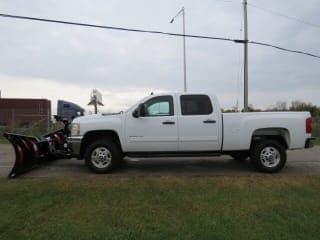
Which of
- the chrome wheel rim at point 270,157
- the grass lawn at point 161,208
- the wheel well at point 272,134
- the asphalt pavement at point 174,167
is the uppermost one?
the wheel well at point 272,134

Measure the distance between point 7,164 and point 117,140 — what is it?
12.2ft

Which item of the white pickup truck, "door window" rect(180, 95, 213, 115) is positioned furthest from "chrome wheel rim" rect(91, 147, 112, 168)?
"door window" rect(180, 95, 213, 115)

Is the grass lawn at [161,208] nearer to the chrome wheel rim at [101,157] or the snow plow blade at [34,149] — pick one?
the chrome wheel rim at [101,157]

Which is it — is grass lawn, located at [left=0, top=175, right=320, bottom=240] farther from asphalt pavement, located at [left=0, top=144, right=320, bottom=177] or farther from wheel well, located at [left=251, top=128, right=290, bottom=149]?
wheel well, located at [left=251, top=128, right=290, bottom=149]

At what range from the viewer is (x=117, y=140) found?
7.96 meters

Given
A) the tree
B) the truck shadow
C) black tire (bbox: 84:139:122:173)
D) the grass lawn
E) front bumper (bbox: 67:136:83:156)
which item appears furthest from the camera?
the tree

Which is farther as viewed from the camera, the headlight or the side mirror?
the headlight

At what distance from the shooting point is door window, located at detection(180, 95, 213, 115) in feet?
25.8

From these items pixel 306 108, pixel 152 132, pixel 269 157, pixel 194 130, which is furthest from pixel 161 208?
pixel 306 108

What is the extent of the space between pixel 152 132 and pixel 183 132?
74 centimetres

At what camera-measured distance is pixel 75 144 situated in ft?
25.8

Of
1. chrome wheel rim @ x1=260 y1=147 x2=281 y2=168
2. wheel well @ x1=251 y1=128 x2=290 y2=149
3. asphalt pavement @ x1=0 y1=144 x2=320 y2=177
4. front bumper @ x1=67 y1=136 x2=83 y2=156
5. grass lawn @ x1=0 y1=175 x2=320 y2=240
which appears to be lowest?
grass lawn @ x1=0 y1=175 x2=320 y2=240

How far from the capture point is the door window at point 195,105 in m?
7.88

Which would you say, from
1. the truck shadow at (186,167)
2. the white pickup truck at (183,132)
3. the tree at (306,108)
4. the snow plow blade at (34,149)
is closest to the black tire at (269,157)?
the white pickup truck at (183,132)
